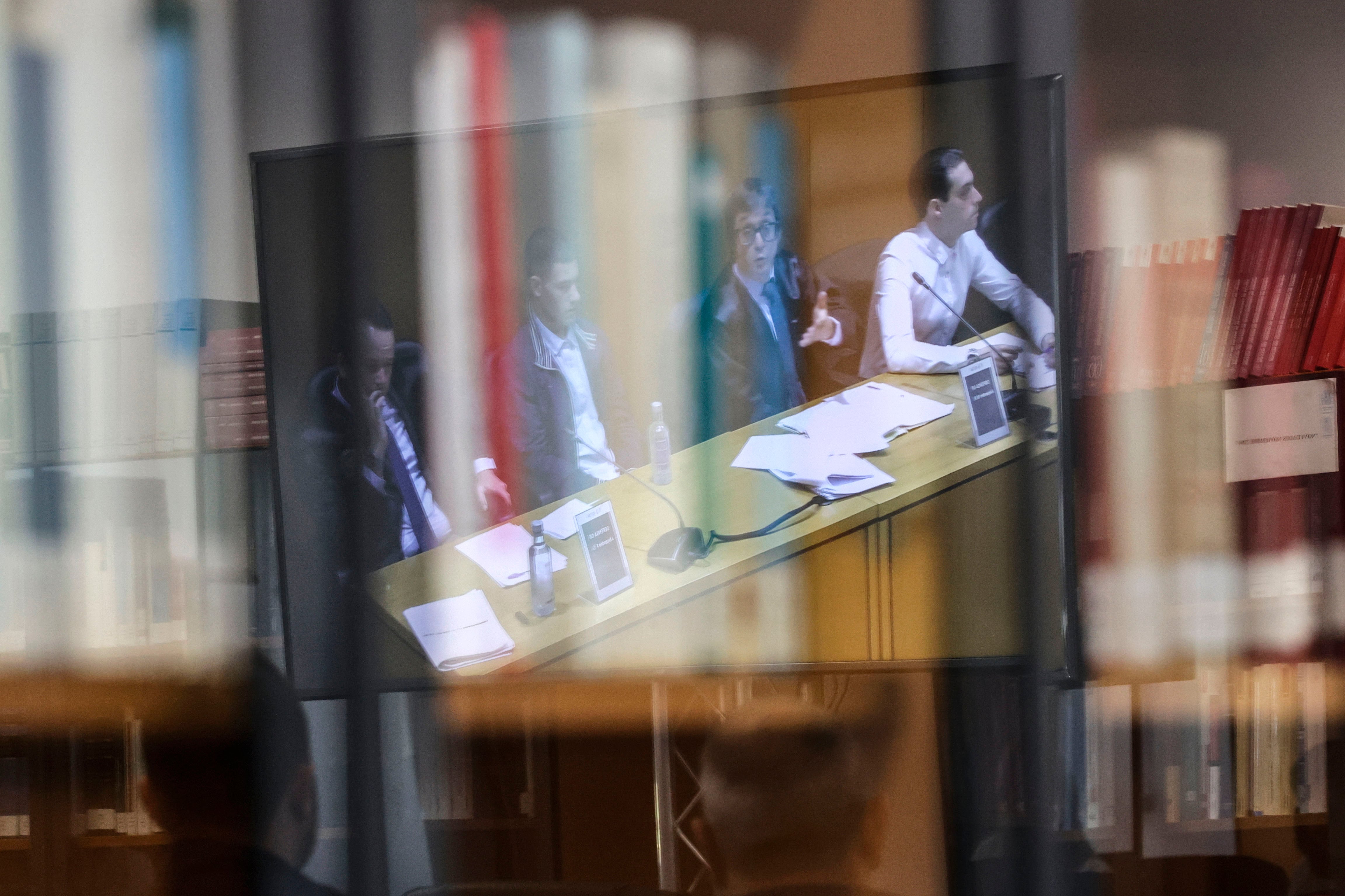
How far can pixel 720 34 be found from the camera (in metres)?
1.36

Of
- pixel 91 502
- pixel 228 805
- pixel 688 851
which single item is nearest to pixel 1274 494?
pixel 688 851

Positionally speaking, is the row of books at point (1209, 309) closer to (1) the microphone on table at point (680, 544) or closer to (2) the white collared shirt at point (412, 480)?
(1) the microphone on table at point (680, 544)

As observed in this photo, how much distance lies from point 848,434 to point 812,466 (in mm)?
60

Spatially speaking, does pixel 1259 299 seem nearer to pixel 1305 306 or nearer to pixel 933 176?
pixel 1305 306

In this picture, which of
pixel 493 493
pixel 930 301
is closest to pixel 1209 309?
pixel 930 301

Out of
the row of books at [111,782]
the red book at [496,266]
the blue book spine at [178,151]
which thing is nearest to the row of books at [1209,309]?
the red book at [496,266]

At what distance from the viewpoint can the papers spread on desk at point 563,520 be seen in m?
1.35

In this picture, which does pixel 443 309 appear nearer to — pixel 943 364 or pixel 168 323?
pixel 168 323

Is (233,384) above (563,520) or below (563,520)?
above

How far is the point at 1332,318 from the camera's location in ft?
4.25

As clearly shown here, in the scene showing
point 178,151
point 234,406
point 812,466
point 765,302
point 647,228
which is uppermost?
point 178,151

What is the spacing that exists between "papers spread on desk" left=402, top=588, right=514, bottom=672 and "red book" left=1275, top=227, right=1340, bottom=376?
1.04 metres

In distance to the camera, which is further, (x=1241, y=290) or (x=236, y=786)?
(x=236, y=786)

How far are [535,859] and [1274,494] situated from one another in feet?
3.46
